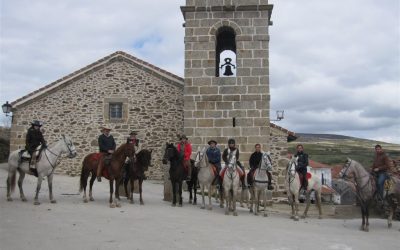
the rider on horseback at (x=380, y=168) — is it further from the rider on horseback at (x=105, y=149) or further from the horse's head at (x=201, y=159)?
the rider on horseback at (x=105, y=149)

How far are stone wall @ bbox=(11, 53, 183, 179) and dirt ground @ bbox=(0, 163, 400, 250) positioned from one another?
8.07m

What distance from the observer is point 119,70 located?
1922cm

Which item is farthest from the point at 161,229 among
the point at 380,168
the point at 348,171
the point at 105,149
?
the point at 380,168

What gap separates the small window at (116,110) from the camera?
19.1 m

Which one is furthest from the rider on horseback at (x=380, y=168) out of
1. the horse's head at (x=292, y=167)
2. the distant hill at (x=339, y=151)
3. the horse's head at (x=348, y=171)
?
the distant hill at (x=339, y=151)

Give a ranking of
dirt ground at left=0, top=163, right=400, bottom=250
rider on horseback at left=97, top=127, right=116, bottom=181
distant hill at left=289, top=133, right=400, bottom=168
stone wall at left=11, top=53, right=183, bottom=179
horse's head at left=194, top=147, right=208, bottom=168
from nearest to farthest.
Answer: dirt ground at left=0, top=163, right=400, bottom=250, rider on horseback at left=97, top=127, right=116, bottom=181, horse's head at left=194, top=147, right=208, bottom=168, stone wall at left=11, top=53, right=183, bottom=179, distant hill at left=289, top=133, right=400, bottom=168

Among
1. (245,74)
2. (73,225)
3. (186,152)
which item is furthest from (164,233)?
(245,74)

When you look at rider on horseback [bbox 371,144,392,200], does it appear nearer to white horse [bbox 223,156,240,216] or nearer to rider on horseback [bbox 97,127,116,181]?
white horse [bbox 223,156,240,216]

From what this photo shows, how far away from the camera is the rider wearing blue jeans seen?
9.65 meters

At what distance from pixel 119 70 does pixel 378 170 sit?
1298 centimetres

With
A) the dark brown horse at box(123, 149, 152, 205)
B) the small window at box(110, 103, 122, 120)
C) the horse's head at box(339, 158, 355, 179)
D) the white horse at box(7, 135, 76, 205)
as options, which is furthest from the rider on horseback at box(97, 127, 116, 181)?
the small window at box(110, 103, 122, 120)

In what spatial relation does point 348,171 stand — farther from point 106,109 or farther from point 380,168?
point 106,109

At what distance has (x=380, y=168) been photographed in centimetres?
977

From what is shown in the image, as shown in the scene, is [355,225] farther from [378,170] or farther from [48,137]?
[48,137]
